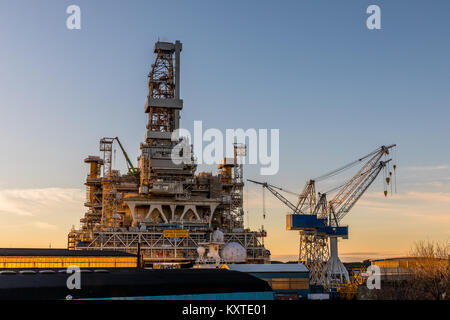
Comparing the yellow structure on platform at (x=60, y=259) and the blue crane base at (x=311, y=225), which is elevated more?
the blue crane base at (x=311, y=225)

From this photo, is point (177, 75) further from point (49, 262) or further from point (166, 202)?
point (49, 262)

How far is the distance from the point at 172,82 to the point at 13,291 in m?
113

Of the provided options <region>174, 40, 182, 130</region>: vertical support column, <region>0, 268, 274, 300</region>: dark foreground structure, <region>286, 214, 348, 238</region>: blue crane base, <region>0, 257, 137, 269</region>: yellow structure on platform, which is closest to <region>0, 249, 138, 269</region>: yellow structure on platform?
<region>0, 257, 137, 269</region>: yellow structure on platform

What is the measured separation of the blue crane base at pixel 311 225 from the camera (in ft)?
396

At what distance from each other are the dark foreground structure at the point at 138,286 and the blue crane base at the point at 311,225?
4969 cm

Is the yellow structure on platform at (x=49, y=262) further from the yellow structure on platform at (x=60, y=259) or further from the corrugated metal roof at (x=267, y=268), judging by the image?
the corrugated metal roof at (x=267, y=268)

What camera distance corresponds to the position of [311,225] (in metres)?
122

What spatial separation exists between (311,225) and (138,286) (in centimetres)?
6744

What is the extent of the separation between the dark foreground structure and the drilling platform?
44.3m

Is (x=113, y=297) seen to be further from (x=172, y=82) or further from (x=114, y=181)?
(x=172, y=82)

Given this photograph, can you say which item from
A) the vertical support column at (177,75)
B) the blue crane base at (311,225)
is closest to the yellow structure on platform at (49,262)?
the blue crane base at (311,225)

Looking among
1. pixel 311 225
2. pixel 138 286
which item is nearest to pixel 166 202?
pixel 311 225

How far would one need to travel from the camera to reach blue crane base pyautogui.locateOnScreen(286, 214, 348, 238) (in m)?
121
